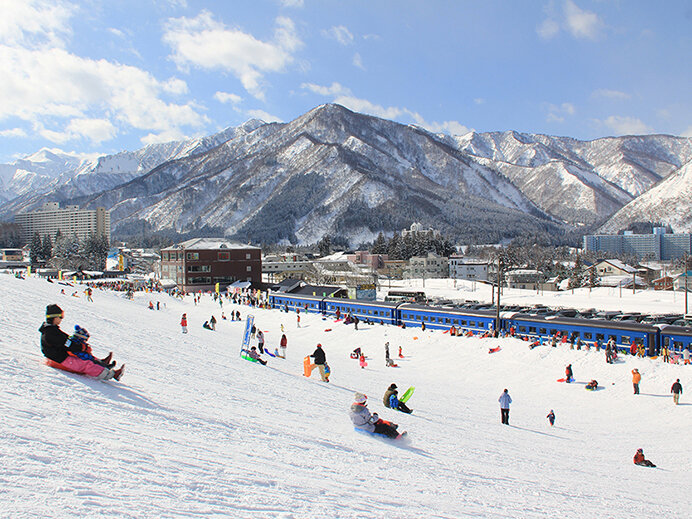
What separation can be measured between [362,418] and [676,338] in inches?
756

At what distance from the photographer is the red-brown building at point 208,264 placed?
208 ft

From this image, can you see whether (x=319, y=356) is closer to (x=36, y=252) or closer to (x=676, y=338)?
(x=676, y=338)

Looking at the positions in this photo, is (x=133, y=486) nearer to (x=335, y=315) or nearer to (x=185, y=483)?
(x=185, y=483)

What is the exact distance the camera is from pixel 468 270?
298 feet

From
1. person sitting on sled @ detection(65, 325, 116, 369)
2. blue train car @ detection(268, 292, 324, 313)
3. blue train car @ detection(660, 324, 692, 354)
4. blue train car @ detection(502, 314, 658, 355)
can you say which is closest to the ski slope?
person sitting on sled @ detection(65, 325, 116, 369)

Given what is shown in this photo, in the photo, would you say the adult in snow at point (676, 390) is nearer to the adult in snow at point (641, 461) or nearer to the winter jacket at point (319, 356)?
the adult in snow at point (641, 461)

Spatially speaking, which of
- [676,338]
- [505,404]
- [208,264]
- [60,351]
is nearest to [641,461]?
[505,404]

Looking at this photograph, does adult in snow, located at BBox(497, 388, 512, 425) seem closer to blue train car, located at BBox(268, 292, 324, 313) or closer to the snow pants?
the snow pants

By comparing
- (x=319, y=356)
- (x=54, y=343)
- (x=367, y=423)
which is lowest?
(x=367, y=423)

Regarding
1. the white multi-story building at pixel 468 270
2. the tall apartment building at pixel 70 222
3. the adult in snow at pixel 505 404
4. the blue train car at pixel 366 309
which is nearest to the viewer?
the adult in snow at pixel 505 404

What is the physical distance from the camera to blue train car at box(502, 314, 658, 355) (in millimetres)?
21641

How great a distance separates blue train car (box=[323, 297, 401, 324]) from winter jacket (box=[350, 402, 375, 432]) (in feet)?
78.9

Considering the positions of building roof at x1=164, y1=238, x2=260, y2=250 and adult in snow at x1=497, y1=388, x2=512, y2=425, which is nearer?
adult in snow at x1=497, y1=388, x2=512, y2=425

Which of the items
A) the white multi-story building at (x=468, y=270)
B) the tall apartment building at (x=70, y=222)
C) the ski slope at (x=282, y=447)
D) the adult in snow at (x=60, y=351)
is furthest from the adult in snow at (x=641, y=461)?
the tall apartment building at (x=70, y=222)
